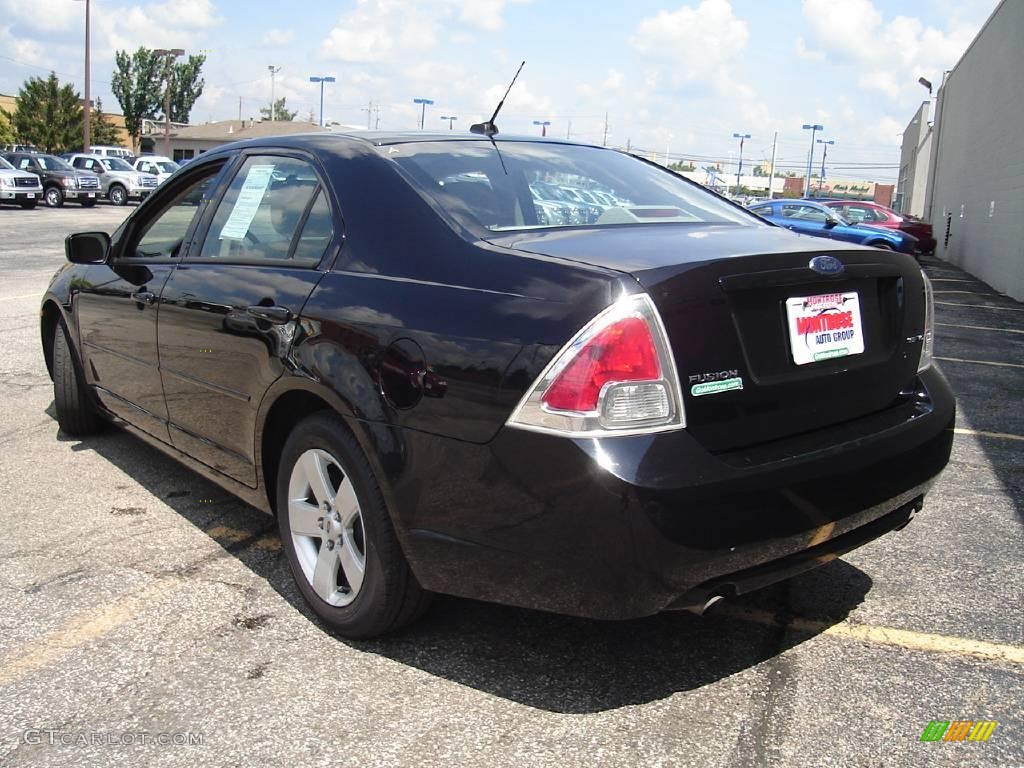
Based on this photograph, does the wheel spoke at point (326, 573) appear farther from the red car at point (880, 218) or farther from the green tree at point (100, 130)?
the green tree at point (100, 130)

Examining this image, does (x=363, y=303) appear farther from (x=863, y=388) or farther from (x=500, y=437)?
(x=863, y=388)

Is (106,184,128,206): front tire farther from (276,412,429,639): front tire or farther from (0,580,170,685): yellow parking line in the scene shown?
(276,412,429,639): front tire

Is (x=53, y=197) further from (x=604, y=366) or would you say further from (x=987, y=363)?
(x=604, y=366)

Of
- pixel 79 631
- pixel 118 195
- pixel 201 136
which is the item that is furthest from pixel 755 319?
pixel 201 136

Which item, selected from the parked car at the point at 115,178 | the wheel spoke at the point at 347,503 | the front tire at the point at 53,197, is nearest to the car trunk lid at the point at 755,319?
the wheel spoke at the point at 347,503

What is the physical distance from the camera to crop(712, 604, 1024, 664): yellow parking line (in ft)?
9.55

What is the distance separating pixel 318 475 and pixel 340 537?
0.21 metres

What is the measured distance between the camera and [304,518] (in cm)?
307

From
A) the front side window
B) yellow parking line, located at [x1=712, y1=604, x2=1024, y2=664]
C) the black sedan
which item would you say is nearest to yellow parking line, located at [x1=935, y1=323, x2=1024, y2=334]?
the black sedan

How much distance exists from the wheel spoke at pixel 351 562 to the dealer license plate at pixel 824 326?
143 cm

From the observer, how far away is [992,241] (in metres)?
18.4

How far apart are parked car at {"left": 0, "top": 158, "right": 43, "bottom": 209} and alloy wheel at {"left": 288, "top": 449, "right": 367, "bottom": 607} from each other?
30.4 m

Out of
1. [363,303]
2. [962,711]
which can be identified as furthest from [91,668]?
[962,711]

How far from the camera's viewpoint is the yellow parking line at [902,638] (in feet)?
9.55
